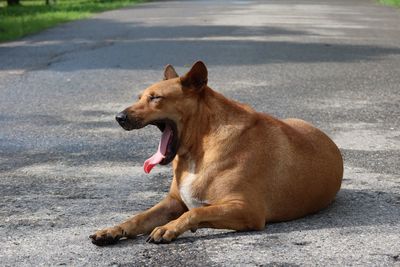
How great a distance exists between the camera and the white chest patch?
5.68 meters

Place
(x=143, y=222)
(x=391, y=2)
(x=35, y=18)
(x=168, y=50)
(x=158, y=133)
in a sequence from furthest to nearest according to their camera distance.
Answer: (x=391, y=2)
(x=35, y=18)
(x=168, y=50)
(x=158, y=133)
(x=143, y=222)

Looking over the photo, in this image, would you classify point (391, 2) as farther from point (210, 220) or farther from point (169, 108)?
point (210, 220)

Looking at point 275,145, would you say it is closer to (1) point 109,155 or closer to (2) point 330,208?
(2) point 330,208

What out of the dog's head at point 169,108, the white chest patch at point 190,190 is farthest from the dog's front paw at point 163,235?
the dog's head at point 169,108

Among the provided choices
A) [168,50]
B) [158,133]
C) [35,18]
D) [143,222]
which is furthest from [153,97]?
[35,18]

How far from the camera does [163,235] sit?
537cm

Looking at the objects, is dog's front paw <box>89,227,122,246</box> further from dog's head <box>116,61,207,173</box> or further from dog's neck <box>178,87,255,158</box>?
dog's neck <box>178,87,255,158</box>

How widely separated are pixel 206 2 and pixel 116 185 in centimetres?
2983

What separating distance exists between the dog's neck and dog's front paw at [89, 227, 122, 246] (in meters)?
0.61

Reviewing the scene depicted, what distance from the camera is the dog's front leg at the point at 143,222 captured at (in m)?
5.43

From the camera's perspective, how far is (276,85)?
12.6 meters

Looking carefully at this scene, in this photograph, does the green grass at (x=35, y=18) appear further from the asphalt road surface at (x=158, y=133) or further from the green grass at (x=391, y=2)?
the green grass at (x=391, y=2)

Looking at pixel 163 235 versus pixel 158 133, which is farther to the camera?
pixel 158 133

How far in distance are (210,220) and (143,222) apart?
43cm
